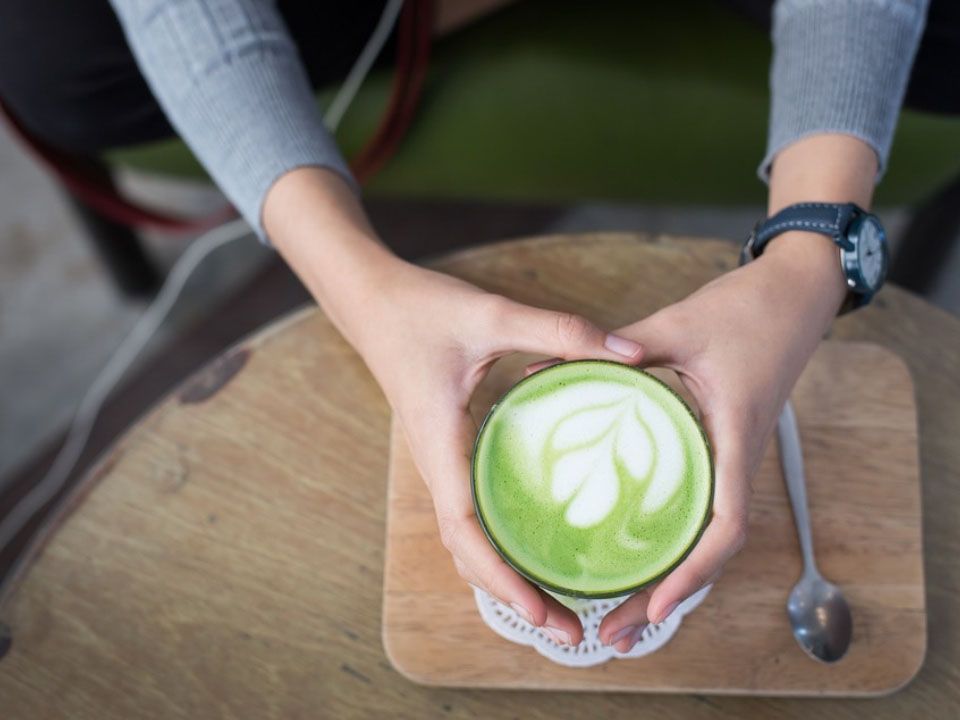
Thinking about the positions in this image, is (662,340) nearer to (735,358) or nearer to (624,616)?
(735,358)

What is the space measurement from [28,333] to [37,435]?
0.21m

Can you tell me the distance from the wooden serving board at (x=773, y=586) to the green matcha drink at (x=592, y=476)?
16 cm

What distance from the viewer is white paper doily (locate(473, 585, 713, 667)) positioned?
23.3 inches

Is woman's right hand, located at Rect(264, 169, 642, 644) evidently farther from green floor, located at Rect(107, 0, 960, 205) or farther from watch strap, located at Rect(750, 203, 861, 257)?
green floor, located at Rect(107, 0, 960, 205)

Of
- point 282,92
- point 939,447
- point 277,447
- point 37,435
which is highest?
point 282,92

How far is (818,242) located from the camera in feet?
2.06

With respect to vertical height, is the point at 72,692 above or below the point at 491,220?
above

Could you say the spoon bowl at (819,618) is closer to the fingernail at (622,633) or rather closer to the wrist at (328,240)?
the fingernail at (622,633)

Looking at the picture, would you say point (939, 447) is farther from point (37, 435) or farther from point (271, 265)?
point (37, 435)

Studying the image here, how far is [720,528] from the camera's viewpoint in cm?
51

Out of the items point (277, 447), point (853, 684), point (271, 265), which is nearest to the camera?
point (853, 684)

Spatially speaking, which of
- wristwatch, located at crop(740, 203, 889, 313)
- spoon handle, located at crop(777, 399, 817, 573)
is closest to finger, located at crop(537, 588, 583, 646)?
spoon handle, located at crop(777, 399, 817, 573)

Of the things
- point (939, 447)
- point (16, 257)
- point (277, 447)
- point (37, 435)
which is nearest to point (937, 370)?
point (939, 447)

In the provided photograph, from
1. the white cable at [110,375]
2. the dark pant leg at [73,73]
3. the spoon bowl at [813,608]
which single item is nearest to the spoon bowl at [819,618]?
the spoon bowl at [813,608]
